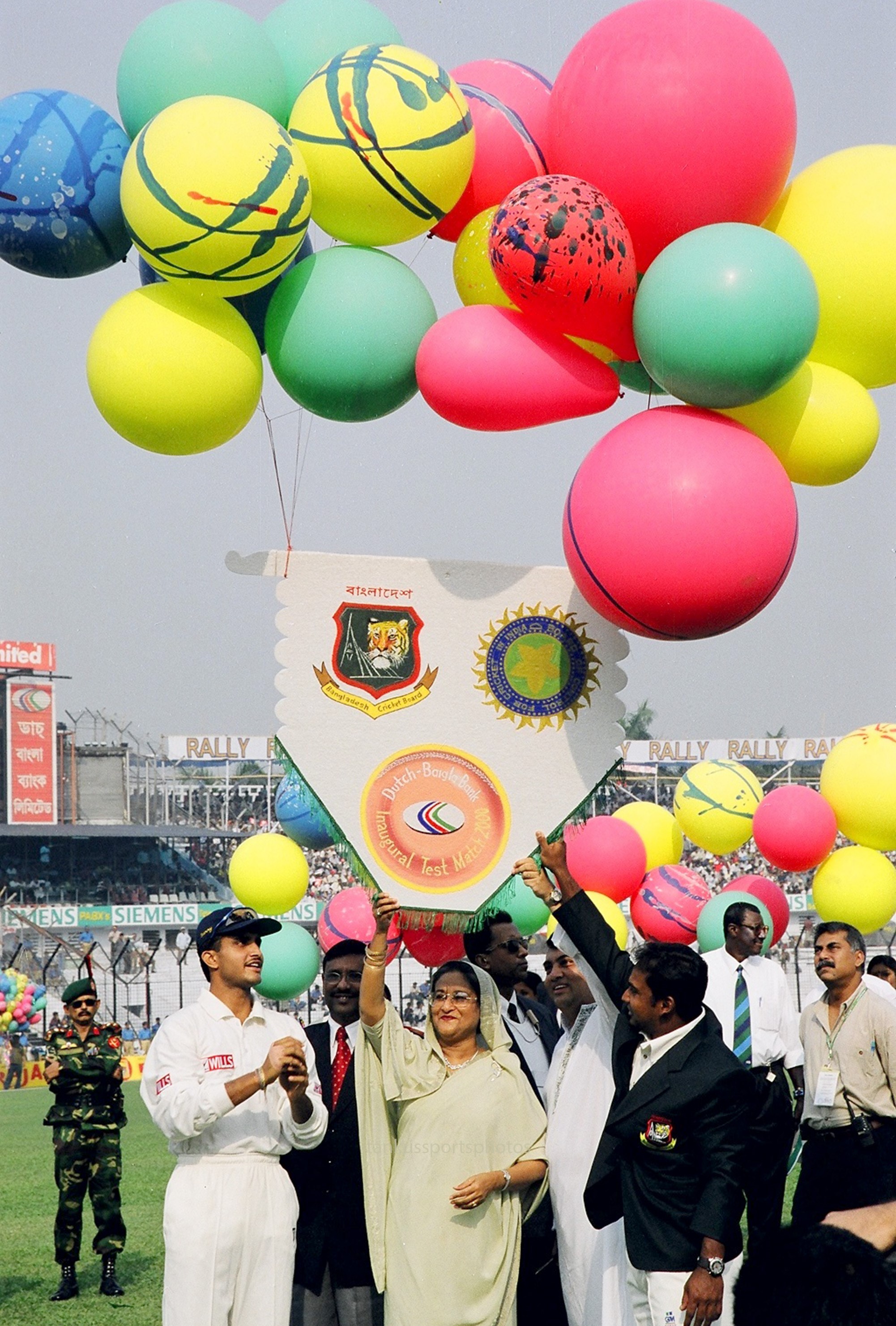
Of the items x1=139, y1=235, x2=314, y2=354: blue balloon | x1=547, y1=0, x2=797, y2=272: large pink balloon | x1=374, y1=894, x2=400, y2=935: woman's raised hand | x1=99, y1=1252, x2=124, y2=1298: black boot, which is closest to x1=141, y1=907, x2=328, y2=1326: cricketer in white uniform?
x1=374, y1=894, x2=400, y2=935: woman's raised hand

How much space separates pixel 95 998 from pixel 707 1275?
499 centimetres

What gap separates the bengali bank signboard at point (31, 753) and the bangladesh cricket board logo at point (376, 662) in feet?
133

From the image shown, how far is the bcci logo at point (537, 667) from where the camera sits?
16.0 ft

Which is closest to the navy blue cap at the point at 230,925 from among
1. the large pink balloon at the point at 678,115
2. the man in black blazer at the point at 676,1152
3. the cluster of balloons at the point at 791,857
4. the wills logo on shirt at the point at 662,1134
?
the man in black blazer at the point at 676,1152

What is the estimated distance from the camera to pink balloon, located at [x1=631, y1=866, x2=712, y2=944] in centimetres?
820

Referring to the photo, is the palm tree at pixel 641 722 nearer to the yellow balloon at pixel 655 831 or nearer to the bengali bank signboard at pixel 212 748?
→ the bengali bank signboard at pixel 212 748

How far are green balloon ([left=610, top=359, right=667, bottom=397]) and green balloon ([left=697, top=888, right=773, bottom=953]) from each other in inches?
146

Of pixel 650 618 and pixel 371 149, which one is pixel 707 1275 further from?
pixel 371 149

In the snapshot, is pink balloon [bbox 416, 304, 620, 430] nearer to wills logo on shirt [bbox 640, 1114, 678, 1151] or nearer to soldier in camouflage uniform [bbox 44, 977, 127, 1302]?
wills logo on shirt [bbox 640, 1114, 678, 1151]

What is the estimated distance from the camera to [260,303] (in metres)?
4.73

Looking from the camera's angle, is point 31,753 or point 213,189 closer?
point 213,189

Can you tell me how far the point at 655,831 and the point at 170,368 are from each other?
17.0 ft

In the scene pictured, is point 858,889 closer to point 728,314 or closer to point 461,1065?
point 461,1065

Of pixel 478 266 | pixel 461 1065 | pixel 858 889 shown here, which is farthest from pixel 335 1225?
pixel 858 889
